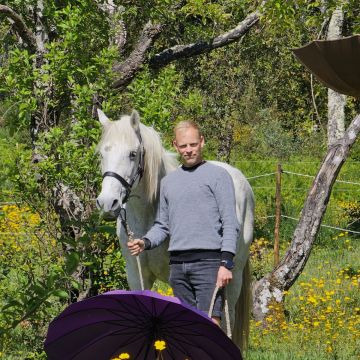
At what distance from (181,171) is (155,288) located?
4.45 m

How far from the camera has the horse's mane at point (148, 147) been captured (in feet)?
16.5

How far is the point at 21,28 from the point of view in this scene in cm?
691

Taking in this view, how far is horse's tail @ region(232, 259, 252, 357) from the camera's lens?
621cm

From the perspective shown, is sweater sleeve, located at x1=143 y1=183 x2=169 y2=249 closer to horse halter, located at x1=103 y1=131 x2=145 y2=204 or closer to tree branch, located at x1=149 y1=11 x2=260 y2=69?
horse halter, located at x1=103 y1=131 x2=145 y2=204

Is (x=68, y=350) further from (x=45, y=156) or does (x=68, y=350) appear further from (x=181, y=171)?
(x=45, y=156)

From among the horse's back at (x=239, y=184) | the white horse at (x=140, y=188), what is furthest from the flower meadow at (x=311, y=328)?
the horse's back at (x=239, y=184)

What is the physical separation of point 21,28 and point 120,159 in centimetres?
242

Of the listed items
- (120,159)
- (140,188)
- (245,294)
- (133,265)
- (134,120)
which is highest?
(134,120)

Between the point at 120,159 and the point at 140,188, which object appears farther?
the point at 140,188

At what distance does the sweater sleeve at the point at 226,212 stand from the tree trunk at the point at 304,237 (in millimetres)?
4036

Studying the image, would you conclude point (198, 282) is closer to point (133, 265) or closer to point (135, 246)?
point (135, 246)

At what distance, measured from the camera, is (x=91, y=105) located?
6586 mm

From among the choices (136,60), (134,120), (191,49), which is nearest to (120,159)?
(134,120)

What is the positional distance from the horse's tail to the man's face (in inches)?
70.0
